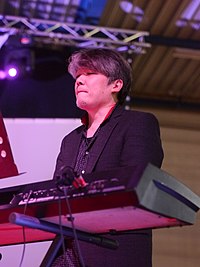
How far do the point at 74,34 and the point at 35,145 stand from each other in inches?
48.0

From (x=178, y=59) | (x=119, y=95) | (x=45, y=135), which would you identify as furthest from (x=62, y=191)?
(x=178, y=59)

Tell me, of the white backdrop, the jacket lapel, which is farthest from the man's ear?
the white backdrop

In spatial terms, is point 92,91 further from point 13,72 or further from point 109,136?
point 13,72

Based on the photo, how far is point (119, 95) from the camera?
2068 millimetres

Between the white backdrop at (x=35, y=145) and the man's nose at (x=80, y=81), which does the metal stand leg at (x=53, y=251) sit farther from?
the white backdrop at (x=35, y=145)

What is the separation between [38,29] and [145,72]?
1607 mm

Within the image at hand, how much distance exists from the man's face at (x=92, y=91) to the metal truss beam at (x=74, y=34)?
2.94m

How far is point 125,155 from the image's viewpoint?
170 centimetres

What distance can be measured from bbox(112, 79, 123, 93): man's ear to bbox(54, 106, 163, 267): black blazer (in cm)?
12

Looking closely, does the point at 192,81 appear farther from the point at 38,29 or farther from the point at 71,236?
the point at 71,236

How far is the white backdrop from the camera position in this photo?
4109 millimetres

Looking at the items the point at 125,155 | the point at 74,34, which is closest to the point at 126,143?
the point at 125,155

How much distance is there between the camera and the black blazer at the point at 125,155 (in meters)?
1.61

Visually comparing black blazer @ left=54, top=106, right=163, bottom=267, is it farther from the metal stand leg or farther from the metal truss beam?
the metal truss beam
